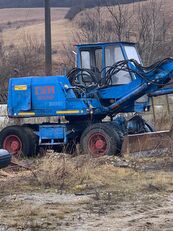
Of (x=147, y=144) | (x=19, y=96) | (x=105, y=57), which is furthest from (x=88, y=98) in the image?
(x=147, y=144)

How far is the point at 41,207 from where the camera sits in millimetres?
11680

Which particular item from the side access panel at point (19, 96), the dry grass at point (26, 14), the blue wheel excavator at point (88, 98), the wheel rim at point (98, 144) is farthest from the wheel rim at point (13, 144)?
the dry grass at point (26, 14)

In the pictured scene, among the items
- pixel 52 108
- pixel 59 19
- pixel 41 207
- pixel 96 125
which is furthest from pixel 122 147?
pixel 59 19

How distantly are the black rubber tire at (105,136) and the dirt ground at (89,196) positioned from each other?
156 cm

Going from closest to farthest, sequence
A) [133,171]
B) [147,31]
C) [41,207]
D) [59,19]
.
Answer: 1. [41,207]
2. [133,171]
3. [147,31]
4. [59,19]

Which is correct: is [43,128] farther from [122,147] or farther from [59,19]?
[59,19]

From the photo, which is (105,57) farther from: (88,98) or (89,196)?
(89,196)

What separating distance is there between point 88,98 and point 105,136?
51.8 inches

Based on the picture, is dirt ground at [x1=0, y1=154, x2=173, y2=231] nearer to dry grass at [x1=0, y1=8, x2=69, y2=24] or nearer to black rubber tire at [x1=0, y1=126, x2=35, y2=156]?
black rubber tire at [x1=0, y1=126, x2=35, y2=156]

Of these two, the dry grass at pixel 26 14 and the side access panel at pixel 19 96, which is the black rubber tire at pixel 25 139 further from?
the dry grass at pixel 26 14

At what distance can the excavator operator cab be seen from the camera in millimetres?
19953

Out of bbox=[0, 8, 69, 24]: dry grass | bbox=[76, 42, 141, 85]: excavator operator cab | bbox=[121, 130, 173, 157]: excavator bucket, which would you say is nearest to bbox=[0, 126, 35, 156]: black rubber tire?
bbox=[76, 42, 141, 85]: excavator operator cab

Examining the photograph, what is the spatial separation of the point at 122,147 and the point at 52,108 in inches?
95.7

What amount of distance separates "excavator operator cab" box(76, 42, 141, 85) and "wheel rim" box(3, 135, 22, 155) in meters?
2.58
